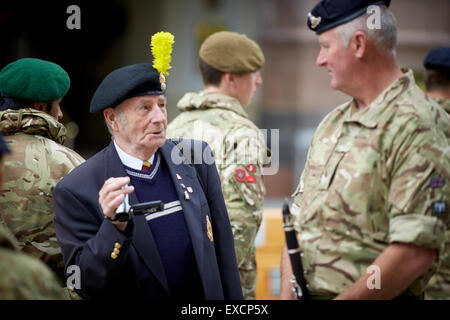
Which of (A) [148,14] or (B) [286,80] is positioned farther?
(A) [148,14]

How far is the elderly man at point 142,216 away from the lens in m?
2.66

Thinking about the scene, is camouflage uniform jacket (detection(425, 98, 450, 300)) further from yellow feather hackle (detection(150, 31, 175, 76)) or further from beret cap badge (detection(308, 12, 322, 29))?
yellow feather hackle (detection(150, 31, 175, 76))

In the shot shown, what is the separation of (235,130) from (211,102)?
291 mm

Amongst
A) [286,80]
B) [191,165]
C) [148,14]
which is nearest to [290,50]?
[286,80]

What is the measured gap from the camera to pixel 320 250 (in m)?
2.68

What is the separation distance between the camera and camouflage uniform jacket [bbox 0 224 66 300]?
1.64m

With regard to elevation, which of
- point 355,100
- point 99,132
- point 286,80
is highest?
point 355,100

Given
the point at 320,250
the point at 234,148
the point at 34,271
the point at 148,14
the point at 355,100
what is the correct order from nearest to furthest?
the point at 34,271 → the point at 320,250 → the point at 355,100 → the point at 234,148 → the point at 148,14

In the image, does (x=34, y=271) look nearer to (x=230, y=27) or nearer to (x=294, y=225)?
(x=294, y=225)

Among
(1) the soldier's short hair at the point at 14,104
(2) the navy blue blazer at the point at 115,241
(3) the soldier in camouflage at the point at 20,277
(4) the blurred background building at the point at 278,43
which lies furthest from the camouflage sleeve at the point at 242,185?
(4) the blurred background building at the point at 278,43

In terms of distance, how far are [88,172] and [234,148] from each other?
136cm

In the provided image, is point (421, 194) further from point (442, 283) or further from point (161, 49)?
point (442, 283)

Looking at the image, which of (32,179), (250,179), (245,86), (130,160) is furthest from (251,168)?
(32,179)

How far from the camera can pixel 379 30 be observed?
265 cm
